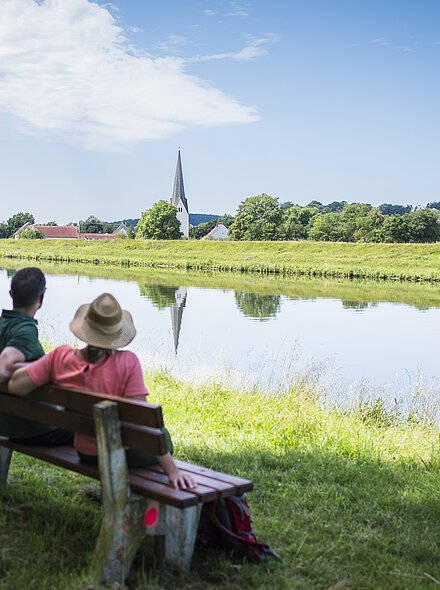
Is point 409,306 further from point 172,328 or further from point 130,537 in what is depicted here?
point 130,537

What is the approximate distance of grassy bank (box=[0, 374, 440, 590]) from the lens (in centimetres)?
346

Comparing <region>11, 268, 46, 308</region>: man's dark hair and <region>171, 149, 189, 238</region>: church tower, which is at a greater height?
<region>171, 149, 189, 238</region>: church tower

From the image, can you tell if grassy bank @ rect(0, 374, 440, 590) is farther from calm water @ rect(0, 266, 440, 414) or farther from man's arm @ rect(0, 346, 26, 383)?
calm water @ rect(0, 266, 440, 414)

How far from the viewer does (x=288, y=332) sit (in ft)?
61.1

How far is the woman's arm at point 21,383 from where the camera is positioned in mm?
3557

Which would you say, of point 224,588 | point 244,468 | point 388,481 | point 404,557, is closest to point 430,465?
point 388,481

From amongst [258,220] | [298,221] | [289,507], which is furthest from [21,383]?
[298,221]

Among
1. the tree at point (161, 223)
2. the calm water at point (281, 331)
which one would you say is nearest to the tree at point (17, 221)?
the tree at point (161, 223)

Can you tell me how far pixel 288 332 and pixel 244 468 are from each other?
1328cm

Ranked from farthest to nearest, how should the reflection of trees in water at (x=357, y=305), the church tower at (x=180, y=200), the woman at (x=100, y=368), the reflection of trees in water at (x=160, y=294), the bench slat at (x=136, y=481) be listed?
the church tower at (x=180, y=200) < the reflection of trees in water at (x=357, y=305) < the reflection of trees in water at (x=160, y=294) < the woman at (x=100, y=368) < the bench slat at (x=136, y=481)

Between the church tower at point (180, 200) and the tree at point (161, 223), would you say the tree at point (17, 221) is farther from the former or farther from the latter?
the tree at point (161, 223)

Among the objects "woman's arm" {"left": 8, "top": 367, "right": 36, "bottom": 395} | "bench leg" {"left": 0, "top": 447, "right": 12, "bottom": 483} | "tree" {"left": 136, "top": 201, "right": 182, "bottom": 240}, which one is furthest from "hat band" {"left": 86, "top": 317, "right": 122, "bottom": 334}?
"tree" {"left": 136, "top": 201, "right": 182, "bottom": 240}

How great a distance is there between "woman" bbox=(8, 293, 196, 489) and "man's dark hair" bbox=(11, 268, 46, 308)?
0.45 meters

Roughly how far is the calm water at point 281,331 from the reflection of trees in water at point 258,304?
4 cm
